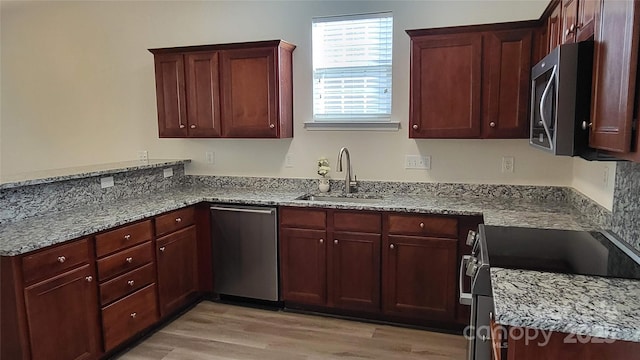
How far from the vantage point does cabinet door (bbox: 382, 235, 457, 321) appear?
9.76 ft

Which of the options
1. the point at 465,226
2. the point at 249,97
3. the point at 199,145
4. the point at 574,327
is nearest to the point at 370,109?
the point at 249,97

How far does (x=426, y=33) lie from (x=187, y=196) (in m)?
2.18

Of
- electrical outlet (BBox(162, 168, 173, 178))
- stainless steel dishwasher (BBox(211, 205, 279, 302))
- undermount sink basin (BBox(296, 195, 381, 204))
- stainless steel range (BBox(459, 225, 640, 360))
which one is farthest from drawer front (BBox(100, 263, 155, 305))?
stainless steel range (BBox(459, 225, 640, 360))

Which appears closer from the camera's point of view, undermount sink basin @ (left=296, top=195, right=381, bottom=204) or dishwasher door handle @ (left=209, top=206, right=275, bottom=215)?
dishwasher door handle @ (left=209, top=206, right=275, bottom=215)

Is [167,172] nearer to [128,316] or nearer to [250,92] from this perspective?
[250,92]

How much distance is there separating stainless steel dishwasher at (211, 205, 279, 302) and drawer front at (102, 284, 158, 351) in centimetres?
62

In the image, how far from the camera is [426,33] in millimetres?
3051

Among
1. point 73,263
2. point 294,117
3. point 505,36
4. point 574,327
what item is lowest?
point 73,263

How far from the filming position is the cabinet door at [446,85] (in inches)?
118

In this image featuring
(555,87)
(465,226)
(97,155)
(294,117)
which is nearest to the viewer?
(555,87)

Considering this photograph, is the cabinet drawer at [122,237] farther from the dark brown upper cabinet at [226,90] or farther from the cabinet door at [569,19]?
the cabinet door at [569,19]

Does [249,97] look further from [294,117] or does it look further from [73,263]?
[73,263]

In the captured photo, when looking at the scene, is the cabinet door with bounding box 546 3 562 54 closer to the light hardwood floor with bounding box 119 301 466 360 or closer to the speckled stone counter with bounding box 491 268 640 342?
the speckled stone counter with bounding box 491 268 640 342

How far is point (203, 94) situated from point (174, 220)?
1.09 meters
